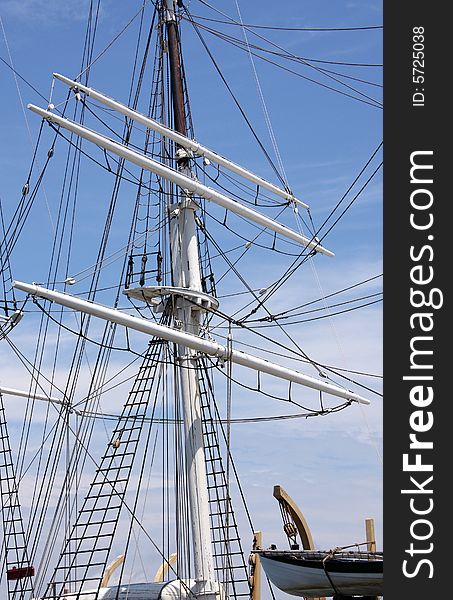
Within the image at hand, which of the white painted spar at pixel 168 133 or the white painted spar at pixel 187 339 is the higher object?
the white painted spar at pixel 168 133

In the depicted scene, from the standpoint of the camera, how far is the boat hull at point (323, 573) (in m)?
18.2

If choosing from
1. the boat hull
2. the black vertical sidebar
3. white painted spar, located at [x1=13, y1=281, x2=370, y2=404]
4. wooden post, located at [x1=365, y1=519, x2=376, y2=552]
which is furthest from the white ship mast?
the black vertical sidebar

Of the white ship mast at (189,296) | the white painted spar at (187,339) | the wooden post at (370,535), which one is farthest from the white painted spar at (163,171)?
the wooden post at (370,535)

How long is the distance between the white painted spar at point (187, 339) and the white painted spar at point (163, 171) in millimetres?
2975

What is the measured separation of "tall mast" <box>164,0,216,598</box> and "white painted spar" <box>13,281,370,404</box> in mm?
760

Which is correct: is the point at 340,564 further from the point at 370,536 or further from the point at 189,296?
the point at 189,296

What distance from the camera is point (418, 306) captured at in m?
11.4

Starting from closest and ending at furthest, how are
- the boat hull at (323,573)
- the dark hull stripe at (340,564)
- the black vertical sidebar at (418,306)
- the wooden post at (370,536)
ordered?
the black vertical sidebar at (418,306), the dark hull stripe at (340,564), the boat hull at (323,573), the wooden post at (370,536)

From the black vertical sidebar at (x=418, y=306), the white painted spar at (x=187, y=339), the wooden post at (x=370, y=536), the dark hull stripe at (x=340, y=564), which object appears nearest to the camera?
the black vertical sidebar at (x=418, y=306)

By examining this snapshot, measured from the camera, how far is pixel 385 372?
11.4m

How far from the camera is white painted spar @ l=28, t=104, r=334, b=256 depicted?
2327cm

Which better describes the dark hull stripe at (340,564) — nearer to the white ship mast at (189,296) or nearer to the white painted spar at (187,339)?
the white ship mast at (189,296)

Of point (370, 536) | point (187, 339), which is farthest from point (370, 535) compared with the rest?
point (187, 339)

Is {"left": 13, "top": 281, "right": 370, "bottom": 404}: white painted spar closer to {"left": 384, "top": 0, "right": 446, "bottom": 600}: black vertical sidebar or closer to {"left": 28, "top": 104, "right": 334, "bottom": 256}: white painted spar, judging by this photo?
{"left": 28, "top": 104, "right": 334, "bottom": 256}: white painted spar
